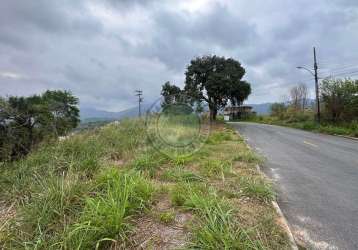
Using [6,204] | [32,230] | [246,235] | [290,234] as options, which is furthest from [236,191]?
[6,204]

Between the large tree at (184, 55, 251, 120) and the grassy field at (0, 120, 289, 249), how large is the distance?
92.9 feet

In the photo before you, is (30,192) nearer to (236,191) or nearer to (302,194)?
(236,191)

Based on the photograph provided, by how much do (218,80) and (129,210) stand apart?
30.9 m

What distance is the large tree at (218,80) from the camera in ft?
110

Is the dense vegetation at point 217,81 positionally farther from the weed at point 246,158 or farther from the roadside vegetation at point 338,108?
the weed at point 246,158

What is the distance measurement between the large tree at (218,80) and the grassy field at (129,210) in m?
28.3

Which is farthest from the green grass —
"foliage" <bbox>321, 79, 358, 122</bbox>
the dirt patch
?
"foliage" <bbox>321, 79, 358, 122</bbox>

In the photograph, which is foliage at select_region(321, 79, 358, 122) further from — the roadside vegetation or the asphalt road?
the asphalt road

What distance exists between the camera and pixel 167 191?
4.84 metres

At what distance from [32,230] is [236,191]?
3.26 metres

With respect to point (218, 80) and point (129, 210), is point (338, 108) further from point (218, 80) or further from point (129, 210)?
point (129, 210)

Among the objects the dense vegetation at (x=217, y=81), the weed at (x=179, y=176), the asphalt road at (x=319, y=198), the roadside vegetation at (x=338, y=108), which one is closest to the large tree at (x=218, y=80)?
the dense vegetation at (x=217, y=81)

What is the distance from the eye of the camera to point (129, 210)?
3762mm

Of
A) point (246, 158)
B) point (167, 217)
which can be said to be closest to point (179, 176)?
point (167, 217)
